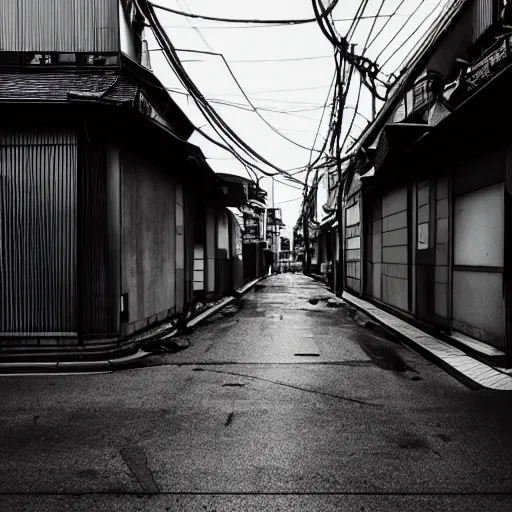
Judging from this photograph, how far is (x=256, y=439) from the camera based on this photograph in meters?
4.39

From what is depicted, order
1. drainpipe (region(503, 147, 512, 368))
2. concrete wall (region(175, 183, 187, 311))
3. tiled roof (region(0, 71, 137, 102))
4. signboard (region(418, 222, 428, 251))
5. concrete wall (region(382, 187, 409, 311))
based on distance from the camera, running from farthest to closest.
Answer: concrete wall (region(175, 183, 187, 311)) < concrete wall (region(382, 187, 409, 311)) < signboard (region(418, 222, 428, 251)) < tiled roof (region(0, 71, 137, 102)) < drainpipe (region(503, 147, 512, 368))

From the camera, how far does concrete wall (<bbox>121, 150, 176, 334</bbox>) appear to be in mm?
8836

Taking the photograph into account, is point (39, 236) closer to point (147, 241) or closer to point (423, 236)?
point (147, 241)

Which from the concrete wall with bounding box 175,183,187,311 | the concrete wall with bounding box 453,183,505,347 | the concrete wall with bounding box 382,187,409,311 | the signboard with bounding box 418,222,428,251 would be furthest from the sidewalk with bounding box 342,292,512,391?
the concrete wall with bounding box 175,183,187,311

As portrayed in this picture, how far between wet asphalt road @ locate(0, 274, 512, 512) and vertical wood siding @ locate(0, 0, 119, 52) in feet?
21.5

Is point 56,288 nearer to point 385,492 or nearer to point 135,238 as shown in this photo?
point 135,238

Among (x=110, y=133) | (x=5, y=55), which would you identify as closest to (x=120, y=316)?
(x=110, y=133)

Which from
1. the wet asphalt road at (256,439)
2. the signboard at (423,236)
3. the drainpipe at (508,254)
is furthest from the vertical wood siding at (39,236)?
the signboard at (423,236)

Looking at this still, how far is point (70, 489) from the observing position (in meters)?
3.44

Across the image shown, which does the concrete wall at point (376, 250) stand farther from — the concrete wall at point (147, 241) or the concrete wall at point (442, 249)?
the concrete wall at point (147, 241)

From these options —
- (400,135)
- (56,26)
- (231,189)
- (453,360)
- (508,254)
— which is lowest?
(453,360)

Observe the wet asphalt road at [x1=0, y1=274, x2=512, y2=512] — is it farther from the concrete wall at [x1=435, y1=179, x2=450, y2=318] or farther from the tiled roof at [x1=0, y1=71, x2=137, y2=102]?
the tiled roof at [x1=0, y1=71, x2=137, y2=102]

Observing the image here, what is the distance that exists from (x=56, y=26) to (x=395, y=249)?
34.3 ft

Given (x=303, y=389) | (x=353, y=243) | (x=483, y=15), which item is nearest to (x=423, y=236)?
Answer: (x=483, y=15)
